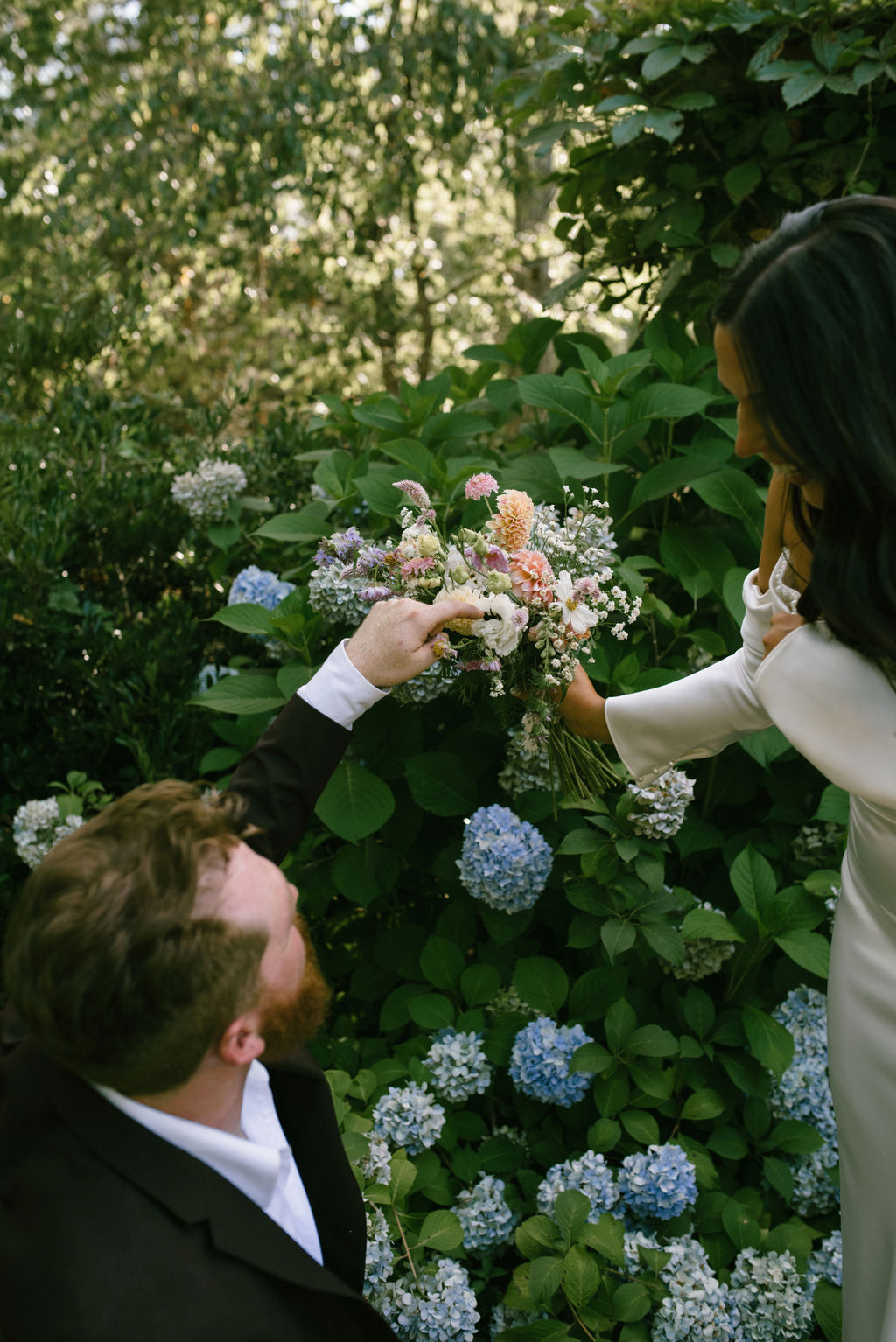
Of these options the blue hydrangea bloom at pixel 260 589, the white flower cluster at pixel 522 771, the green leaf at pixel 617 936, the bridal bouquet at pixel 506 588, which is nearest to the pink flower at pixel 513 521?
the bridal bouquet at pixel 506 588

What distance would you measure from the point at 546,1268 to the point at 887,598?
123cm

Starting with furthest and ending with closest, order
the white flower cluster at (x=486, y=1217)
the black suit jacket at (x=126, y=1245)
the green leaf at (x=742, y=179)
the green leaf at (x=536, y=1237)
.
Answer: the green leaf at (x=742, y=179), the white flower cluster at (x=486, y=1217), the green leaf at (x=536, y=1237), the black suit jacket at (x=126, y=1245)

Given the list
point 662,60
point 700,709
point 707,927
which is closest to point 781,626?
point 700,709

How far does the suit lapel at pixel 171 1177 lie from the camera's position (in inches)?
39.3

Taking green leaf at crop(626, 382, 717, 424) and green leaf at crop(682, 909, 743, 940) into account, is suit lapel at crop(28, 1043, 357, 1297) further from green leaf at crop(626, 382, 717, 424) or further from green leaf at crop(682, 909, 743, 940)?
green leaf at crop(626, 382, 717, 424)

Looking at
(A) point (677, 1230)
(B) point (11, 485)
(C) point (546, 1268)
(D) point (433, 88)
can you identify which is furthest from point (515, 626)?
(D) point (433, 88)

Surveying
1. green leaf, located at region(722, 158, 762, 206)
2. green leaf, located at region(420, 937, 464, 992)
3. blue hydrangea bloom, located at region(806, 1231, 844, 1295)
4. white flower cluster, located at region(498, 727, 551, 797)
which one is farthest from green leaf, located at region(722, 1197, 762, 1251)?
green leaf, located at region(722, 158, 762, 206)

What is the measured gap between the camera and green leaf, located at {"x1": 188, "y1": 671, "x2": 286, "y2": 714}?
2.07 m

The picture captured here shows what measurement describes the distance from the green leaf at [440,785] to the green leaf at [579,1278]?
84 centimetres

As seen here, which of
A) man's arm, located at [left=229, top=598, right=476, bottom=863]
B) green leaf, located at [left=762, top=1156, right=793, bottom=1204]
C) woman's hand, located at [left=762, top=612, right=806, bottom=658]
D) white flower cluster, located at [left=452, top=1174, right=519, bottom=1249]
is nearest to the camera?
woman's hand, located at [left=762, top=612, right=806, bottom=658]

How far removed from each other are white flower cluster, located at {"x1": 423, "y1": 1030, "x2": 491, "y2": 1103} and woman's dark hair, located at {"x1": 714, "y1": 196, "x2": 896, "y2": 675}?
3.81 feet

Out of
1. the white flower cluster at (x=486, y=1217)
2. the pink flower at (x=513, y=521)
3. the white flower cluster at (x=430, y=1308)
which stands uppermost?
the pink flower at (x=513, y=521)

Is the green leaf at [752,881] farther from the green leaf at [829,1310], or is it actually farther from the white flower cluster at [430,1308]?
the white flower cluster at [430,1308]

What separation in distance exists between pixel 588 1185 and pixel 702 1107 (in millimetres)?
278
